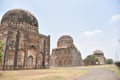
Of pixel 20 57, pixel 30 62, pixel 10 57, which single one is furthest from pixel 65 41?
pixel 10 57

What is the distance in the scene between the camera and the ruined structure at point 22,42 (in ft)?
71.8

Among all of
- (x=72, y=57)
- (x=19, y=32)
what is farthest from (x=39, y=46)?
(x=72, y=57)

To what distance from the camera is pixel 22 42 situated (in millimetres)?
24062

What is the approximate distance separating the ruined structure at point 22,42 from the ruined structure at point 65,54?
1907cm

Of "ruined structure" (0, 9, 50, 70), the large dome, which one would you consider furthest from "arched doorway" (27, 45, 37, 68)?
the large dome

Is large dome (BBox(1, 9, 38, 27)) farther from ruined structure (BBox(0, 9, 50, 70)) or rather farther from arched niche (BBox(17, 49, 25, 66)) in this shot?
arched niche (BBox(17, 49, 25, 66))

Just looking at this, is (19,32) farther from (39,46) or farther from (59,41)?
(59,41)

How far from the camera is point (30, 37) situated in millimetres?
25875

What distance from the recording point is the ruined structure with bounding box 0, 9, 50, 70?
21.9 meters

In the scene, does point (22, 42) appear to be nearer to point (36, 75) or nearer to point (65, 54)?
point (36, 75)

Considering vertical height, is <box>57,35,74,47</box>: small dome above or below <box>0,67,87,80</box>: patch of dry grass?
above

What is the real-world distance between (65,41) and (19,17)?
29068 mm

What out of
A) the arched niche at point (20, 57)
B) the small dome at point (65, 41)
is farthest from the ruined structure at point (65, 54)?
the arched niche at point (20, 57)

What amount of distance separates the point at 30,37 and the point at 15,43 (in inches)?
148
